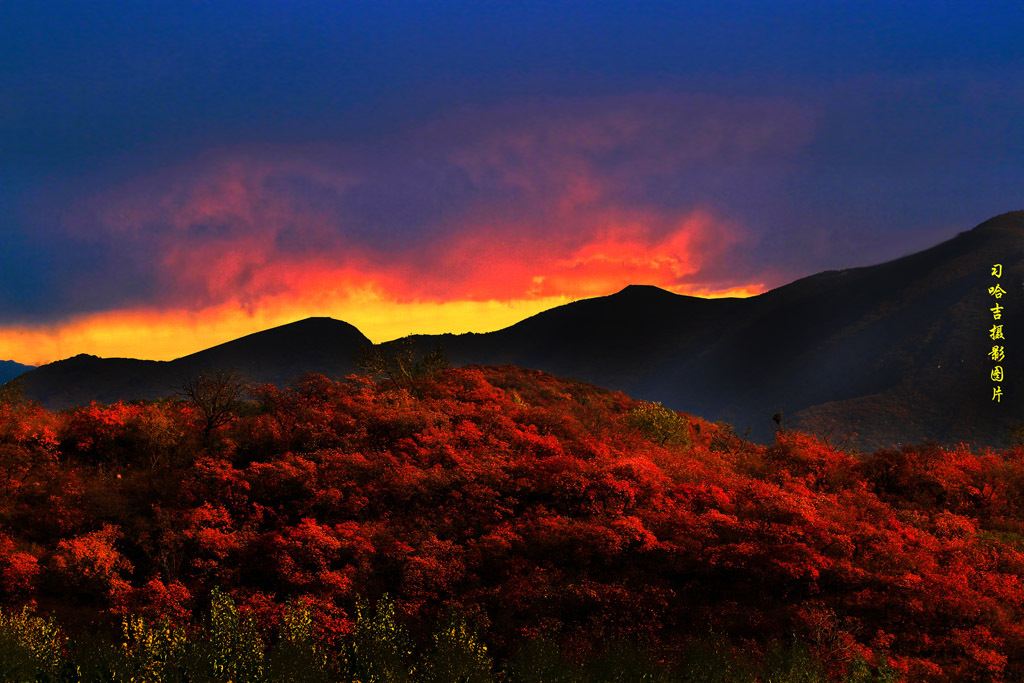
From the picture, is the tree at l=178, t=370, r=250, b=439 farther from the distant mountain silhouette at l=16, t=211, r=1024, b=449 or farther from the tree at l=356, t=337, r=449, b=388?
the distant mountain silhouette at l=16, t=211, r=1024, b=449

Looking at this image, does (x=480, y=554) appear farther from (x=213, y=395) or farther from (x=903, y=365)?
(x=903, y=365)

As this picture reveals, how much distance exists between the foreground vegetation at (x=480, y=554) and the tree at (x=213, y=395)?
1.11ft

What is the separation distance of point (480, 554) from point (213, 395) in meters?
19.3

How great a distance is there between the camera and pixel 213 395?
117ft

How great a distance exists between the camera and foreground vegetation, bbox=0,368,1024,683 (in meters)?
17.0

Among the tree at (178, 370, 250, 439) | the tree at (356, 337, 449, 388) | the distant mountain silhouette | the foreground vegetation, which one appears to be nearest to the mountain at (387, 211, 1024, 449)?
the distant mountain silhouette

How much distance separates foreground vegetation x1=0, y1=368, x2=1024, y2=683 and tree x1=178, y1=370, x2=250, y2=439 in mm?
338

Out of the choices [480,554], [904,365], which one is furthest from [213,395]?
[904,365]

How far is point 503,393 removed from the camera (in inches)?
1800

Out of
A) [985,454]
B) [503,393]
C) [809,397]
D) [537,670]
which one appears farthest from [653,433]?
[809,397]

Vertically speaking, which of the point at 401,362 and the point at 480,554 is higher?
the point at 401,362

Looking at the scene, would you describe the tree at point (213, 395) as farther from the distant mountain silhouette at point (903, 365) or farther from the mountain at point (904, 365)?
the distant mountain silhouette at point (903, 365)

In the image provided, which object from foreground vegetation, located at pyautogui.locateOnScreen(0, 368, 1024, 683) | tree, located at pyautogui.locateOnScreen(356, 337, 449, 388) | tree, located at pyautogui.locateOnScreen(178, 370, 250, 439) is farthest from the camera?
tree, located at pyautogui.locateOnScreen(356, 337, 449, 388)

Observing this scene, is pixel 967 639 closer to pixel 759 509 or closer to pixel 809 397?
pixel 759 509
